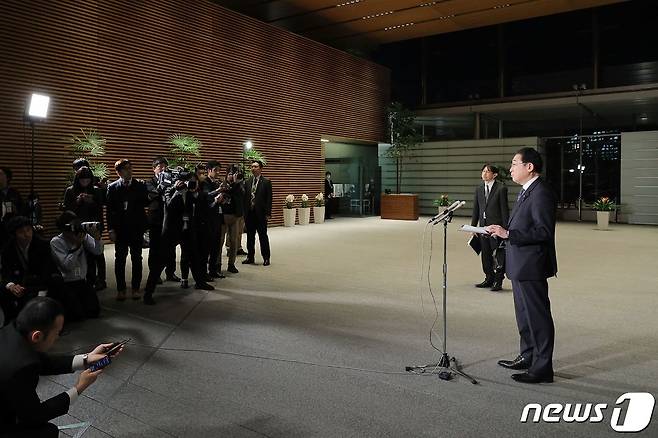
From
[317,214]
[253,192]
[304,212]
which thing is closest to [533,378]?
[253,192]

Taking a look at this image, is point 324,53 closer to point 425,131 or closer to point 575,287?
point 425,131

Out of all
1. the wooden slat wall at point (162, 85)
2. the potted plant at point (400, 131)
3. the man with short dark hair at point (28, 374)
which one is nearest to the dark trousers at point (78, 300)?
the man with short dark hair at point (28, 374)

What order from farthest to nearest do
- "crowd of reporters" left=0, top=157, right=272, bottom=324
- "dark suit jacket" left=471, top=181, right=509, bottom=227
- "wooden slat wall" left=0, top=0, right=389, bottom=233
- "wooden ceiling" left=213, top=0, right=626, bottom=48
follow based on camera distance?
"wooden ceiling" left=213, top=0, right=626, bottom=48 → "wooden slat wall" left=0, top=0, right=389, bottom=233 → "dark suit jacket" left=471, top=181, right=509, bottom=227 → "crowd of reporters" left=0, top=157, right=272, bottom=324

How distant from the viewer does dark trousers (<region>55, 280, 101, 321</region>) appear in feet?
16.0

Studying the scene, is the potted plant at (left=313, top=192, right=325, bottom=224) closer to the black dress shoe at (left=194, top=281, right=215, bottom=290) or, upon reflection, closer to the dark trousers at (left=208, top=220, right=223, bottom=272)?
the dark trousers at (left=208, top=220, right=223, bottom=272)

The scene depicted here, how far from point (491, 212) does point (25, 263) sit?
513 cm

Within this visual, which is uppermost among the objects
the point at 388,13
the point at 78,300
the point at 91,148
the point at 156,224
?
the point at 388,13

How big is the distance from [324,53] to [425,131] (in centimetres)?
656

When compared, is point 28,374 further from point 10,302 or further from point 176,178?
point 176,178

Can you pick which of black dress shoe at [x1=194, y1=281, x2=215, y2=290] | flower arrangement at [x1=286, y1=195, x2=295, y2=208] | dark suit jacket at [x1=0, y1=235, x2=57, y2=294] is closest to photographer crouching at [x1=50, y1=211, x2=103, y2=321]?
dark suit jacket at [x1=0, y1=235, x2=57, y2=294]

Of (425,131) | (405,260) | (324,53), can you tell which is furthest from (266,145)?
(425,131)

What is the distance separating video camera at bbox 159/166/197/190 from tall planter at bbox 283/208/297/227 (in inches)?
347

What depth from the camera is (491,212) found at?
652 centimetres

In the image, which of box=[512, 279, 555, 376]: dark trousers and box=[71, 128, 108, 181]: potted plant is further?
box=[71, 128, 108, 181]: potted plant
